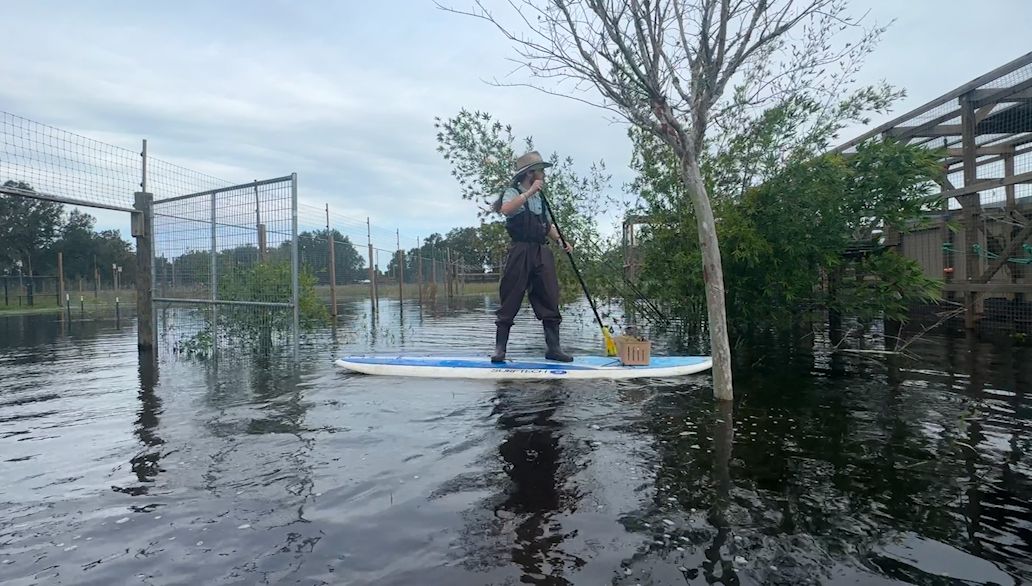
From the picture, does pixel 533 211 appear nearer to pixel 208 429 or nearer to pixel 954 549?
pixel 208 429

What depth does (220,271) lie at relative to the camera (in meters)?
9.20

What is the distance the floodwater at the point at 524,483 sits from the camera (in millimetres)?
2676

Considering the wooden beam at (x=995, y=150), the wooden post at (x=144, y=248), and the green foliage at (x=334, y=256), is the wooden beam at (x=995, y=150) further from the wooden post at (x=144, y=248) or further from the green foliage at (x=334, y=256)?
the wooden post at (x=144, y=248)

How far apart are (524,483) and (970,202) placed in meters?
10.9

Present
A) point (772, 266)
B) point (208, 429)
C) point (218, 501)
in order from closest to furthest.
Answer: point (218, 501) → point (208, 429) → point (772, 266)

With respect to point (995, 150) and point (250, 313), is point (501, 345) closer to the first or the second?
point (250, 313)

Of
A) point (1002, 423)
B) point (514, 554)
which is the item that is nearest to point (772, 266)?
point (1002, 423)

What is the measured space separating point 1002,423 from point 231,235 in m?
8.96

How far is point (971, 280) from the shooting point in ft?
35.7

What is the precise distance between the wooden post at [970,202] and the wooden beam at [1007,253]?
38cm

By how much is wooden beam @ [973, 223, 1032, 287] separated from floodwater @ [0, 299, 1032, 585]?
12.9 feet

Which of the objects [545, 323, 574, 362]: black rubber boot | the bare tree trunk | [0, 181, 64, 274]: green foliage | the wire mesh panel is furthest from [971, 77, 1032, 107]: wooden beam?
[0, 181, 64, 274]: green foliage

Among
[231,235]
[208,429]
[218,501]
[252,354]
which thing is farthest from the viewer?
[252,354]

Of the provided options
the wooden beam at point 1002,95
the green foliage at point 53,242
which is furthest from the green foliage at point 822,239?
the green foliage at point 53,242
